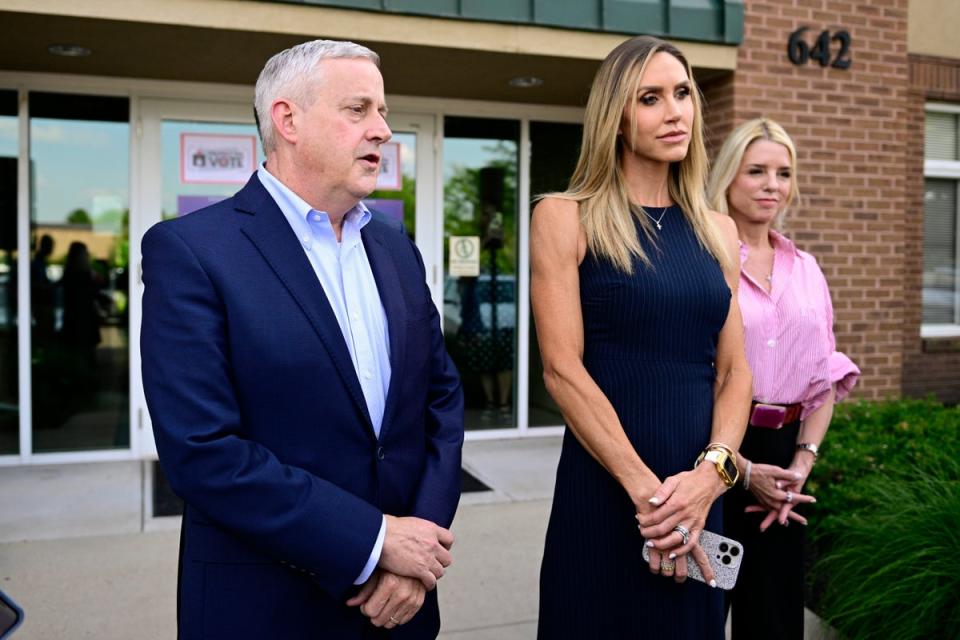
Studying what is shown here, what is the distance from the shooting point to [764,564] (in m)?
2.69

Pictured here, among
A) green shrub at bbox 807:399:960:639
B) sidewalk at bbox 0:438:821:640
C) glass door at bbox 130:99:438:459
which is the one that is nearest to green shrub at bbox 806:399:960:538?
green shrub at bbox 807:399:960:639

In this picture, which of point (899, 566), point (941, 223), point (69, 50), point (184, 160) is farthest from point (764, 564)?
point (941, 223)

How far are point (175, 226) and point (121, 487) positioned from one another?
178 inches

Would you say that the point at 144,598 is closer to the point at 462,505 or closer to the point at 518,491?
the point at 462,505

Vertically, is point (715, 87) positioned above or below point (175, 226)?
above

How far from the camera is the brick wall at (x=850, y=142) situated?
20.6ft

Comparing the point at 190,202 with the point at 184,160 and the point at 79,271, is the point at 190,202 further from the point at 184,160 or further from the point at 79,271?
the point at 79,271

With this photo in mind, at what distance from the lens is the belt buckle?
268 centimetres

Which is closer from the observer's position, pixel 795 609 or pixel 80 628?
pixel 795 609

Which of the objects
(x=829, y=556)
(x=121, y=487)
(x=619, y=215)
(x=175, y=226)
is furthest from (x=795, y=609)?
(x=121, y=487)

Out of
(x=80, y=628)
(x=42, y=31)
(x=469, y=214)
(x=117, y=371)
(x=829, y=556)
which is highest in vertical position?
(x=42, y=31)

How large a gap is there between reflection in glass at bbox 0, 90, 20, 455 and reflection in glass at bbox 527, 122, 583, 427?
13.2ft

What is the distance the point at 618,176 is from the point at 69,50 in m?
4.66

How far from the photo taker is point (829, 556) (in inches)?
136
